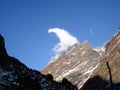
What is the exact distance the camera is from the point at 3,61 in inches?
2509

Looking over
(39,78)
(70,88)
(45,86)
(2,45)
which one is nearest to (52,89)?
(45,86)

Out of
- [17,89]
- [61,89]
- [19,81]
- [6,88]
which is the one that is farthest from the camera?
[61,89]

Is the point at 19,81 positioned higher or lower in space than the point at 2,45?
lower

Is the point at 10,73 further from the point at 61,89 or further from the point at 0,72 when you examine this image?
the point at 61,89

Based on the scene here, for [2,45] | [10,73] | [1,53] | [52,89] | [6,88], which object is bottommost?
[6,88]

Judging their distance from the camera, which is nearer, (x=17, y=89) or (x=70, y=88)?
(x=17, y=89)

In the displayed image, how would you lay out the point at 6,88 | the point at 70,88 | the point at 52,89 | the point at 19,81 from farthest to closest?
the point at 70,88 → the point at 52,89 → the point at 19,81 → the point at 6,88

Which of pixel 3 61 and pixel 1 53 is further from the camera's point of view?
pixel 1 53

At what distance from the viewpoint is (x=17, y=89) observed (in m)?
45.6

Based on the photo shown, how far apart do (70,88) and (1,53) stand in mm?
16856

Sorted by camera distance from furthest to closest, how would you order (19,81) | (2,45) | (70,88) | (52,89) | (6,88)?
(2,45)
(70,88)
(52,89)
(19,81)
(6,88)

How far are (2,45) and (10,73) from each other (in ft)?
68.5

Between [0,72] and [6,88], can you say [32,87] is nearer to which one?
[0,72]

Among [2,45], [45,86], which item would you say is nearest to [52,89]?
[45,86]
